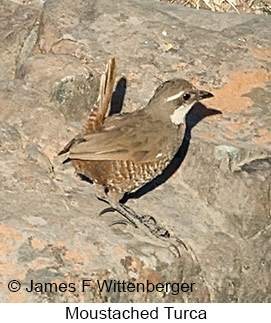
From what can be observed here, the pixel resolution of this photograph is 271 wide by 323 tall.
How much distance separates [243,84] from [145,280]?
107 inches

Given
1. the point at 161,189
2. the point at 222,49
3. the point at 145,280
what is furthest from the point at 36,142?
the point at 222,49

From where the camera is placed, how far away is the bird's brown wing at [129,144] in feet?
22.0

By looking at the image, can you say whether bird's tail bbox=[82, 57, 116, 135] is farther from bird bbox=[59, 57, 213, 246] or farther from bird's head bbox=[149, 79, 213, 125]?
bird's head bbox=[149, 79, 213, 125]

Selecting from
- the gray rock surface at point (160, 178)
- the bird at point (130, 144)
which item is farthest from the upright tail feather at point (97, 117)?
the gray rock surface at point (160, 178)

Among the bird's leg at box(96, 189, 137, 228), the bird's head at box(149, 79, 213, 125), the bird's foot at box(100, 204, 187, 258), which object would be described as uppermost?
the bird's head at box(149, 79, 213, 125)

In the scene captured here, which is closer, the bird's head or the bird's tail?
the bird's tail

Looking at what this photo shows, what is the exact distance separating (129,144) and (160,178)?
0.73m

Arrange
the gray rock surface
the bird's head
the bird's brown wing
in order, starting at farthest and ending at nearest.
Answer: the bird's head → the bird's brown wing → the gray rock surface

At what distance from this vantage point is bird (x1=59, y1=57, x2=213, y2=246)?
6723mm

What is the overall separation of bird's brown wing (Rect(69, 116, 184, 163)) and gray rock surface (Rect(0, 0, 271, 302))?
39cm

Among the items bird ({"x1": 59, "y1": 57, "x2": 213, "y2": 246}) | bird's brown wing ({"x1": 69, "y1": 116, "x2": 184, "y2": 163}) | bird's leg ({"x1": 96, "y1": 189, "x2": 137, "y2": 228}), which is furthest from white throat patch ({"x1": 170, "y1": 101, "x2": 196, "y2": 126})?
bird's leg ({"x1": 96, "y1": 189, "x2": 137, "y2": 228})

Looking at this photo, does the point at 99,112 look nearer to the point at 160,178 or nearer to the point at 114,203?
the point at 114,203

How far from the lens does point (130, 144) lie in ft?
22.3

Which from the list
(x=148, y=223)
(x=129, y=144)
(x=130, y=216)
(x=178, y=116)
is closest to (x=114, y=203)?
(x=130, y=216)
